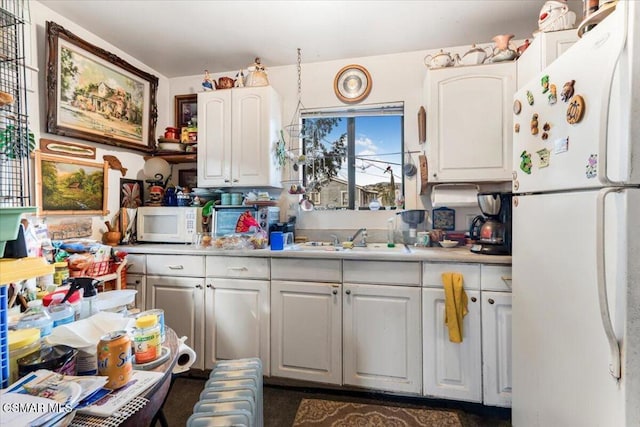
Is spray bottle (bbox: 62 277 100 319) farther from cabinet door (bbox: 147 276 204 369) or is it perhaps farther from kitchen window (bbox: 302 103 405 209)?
kitchen window (bbox: 302 103 405 209)

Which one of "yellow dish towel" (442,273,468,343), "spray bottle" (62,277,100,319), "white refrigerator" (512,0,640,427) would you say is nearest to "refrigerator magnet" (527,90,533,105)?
"white refrigerator" (512,0,640,427)

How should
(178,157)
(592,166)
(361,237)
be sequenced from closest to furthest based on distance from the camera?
(592,166) < (361,237) < (178,157)

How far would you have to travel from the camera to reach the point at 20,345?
2.48 ft

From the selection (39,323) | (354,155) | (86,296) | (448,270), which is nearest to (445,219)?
(448,270)

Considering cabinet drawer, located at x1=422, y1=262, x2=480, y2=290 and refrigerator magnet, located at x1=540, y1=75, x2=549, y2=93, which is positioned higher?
refrigerator magnet, located at x1=540, y1=75, x2=549, y2=93

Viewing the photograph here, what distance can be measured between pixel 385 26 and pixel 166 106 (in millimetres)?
2123

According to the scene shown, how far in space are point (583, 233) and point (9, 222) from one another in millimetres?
1661

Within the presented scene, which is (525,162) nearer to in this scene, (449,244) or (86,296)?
(449,244)

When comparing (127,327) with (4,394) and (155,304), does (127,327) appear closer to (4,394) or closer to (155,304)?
(4,394)

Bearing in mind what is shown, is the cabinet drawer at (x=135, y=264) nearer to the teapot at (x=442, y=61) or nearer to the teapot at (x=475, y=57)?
the teapot at (x=442, y=61)

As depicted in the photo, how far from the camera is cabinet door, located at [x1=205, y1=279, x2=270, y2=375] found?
6.50ft

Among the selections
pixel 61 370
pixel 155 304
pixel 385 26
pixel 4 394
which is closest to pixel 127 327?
pixel 61 370

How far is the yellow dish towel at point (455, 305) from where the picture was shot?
5.54 feet

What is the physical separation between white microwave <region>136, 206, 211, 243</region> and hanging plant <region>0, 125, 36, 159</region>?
2.70 ft
